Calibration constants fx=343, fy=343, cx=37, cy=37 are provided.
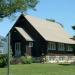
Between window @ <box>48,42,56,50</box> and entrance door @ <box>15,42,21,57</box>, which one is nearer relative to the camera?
entrance door @ <box>15,42,21,57</box>

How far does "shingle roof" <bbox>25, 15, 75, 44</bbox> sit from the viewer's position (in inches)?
2369

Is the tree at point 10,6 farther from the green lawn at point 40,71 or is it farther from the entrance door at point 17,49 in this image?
the green lawn at point 40,71

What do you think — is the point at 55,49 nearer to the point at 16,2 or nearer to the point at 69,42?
the point at 69,42

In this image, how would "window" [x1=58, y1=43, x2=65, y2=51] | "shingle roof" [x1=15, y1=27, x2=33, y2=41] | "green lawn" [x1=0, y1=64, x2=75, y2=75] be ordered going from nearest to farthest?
1. "green lawn" [x1=0, y1=64, x2=75, y2=75]
2. "shingle roof" [x1=15, y1=27, x2=33, y2=41]
3. "window" [x1=58, y1=43, x2=65, y2=51]

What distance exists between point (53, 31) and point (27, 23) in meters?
7.94

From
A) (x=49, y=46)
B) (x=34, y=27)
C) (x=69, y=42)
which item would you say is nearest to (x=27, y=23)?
(x=34, y=27)

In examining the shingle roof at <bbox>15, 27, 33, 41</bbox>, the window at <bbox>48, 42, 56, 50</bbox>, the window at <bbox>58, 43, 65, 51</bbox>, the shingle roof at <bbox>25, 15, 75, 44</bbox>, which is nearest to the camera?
the shingle roof at <bbox>15, 27, 33, 41</bbox>

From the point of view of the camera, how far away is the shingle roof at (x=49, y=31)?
60.2m

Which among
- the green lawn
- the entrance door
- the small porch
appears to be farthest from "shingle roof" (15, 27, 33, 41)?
the green lawn

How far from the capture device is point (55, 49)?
6316 centimetres

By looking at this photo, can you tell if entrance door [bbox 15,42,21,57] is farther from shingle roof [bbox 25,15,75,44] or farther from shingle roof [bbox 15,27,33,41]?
shingle roof [bbox 25,15,75,44]

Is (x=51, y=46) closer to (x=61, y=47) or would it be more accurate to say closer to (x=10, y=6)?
(x=61, y=47)

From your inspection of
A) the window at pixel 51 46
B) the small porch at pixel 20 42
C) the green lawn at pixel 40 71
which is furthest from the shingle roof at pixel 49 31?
the green lawn at pixel 40 71

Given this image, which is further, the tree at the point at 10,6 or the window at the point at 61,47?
the window at the point at 61,47
